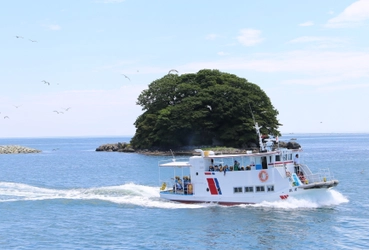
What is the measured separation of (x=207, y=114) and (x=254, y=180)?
70.2 meters

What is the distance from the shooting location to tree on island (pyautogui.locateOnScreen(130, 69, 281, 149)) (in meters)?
107

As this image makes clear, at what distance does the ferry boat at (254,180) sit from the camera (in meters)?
38.6

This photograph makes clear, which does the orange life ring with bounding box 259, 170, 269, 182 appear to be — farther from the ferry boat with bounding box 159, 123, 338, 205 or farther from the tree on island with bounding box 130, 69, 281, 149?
the tree on island with bounding box 130, 69, 281, 149

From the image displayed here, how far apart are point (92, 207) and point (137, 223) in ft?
24.6

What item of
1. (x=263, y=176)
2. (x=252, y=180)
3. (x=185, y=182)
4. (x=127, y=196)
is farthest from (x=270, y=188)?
(x=127, y=196)

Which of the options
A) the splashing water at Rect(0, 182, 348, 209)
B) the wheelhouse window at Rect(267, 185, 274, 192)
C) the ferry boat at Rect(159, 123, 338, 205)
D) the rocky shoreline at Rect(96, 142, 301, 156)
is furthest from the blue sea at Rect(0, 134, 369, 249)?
the rocky shoreline at Rect(96, 142, 301, 156)

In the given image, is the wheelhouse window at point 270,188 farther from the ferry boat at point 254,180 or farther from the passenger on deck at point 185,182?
the passenger on deck at point 185,182

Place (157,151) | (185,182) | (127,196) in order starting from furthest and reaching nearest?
1. (157,151)
2. (127,196)
3. (185,182)

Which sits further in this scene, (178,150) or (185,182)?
(178,150)

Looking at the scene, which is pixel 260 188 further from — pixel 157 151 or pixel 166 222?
pixel 157 151

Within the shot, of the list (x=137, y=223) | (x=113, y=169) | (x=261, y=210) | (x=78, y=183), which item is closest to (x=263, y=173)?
(x=261, y=210)

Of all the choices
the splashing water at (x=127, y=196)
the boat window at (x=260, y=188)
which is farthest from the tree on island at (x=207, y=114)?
the boat window at (x=260, y=188)

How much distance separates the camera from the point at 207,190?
133ft

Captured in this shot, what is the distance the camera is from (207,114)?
358 ft
